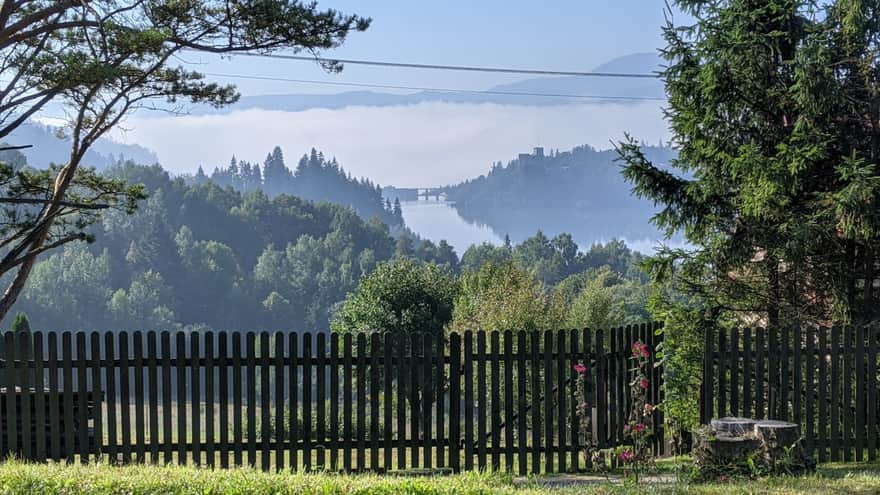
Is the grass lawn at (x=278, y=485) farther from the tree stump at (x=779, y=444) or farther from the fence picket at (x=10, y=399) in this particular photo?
the fence picket at (x=10, y=399)

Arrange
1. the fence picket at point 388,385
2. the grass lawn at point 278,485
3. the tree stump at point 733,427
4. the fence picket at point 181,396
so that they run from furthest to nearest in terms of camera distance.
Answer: the fence picket at point 388,385 → the fence picket at point 181,396 → the tree stump at point 733,427 → the grass lawn at point 278,485

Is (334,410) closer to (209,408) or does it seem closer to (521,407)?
(209,408)

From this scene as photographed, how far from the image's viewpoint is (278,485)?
267 inches

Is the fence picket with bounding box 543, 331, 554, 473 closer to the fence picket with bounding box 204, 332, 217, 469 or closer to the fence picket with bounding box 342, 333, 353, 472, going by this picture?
the fence picket with bounding box 342, 333, 353, 472

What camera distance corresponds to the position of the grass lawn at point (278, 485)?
6.70m

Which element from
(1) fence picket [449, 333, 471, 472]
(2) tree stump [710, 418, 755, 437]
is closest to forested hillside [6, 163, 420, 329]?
(1) fence picket [449, 333, 471, 472]

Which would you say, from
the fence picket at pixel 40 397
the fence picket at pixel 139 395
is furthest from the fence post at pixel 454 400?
the fence picket at pixel 40 397

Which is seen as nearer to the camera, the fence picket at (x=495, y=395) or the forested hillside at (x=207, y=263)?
the fence picket at (x=495, y=395)

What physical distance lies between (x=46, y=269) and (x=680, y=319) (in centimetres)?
11112

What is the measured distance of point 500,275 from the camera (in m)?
42.2

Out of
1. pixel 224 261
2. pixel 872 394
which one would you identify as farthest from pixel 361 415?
pixel 224 261

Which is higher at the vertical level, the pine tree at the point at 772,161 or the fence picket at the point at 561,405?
the pine tree at the point at 772,161

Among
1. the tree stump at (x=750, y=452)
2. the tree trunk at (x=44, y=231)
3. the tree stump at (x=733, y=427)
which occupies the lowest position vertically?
the tree stump at (x=750, y=452)

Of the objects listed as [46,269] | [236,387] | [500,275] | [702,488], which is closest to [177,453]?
[236,387]
